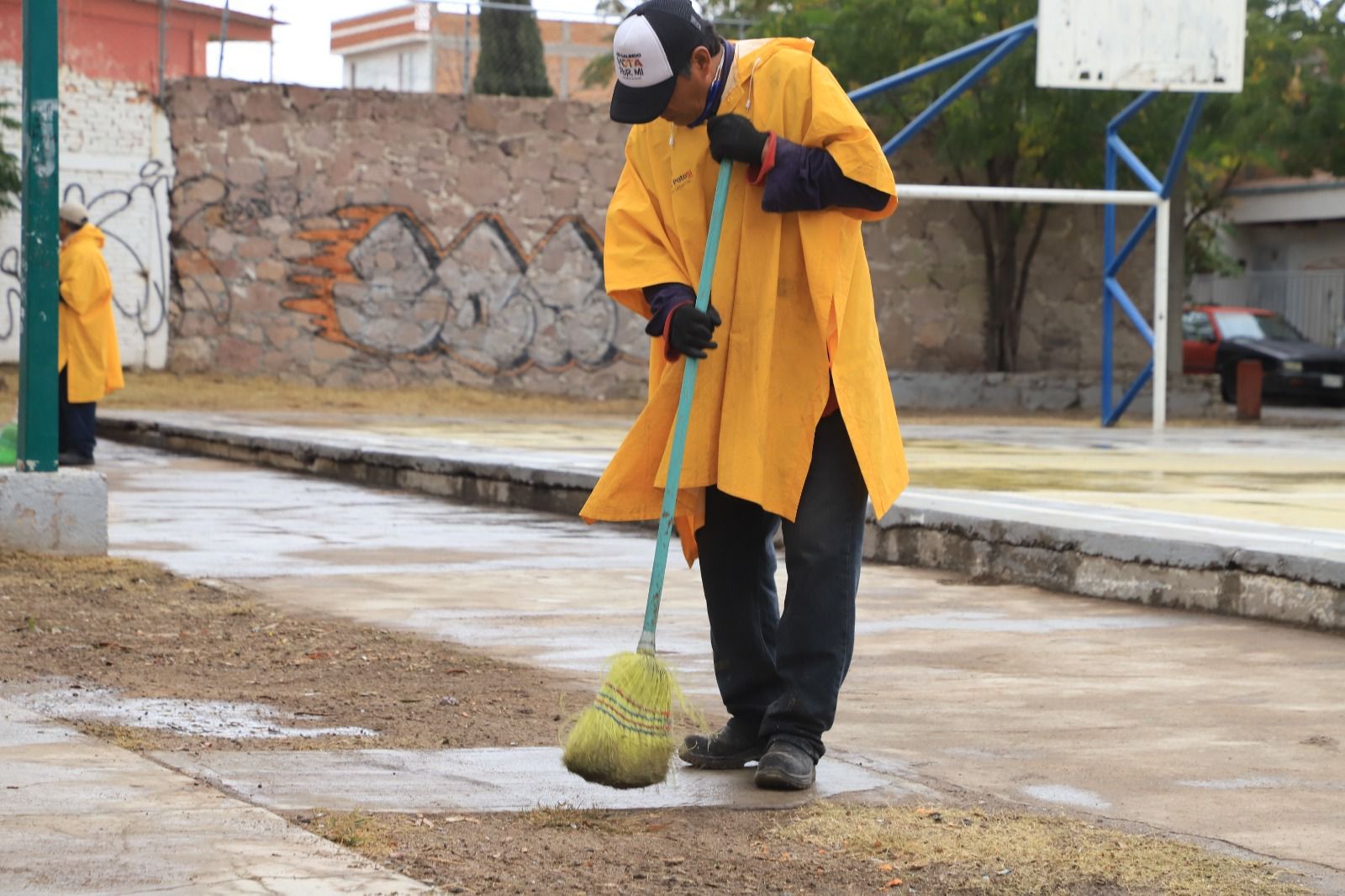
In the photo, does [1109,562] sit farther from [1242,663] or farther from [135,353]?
[135,353]

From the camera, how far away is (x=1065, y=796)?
12.6 ft

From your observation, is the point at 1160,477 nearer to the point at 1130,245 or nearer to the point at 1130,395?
the point at 1130,395

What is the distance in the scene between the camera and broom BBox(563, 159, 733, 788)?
3711mm

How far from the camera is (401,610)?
21.1ft

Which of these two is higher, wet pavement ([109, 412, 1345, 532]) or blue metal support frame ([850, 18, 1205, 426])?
blue metal support frame ([850, 18, 1205, 426])

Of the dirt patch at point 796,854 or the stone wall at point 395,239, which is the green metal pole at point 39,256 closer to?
the dirt patch at point 796,854

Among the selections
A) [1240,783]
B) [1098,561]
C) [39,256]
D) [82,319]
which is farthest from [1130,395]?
[1240,783]

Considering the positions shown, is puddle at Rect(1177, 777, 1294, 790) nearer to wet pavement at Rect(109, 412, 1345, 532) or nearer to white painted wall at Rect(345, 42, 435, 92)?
wet pavement at Rect(109, 412, 1345, 532)

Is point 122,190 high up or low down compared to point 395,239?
up

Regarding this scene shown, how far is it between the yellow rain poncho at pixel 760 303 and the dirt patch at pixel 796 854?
2.44 feet

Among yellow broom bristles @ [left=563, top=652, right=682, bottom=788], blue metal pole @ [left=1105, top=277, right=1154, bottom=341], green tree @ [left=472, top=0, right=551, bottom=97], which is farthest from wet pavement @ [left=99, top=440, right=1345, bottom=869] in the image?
green tree @ [left=472, top=0, right=551, bottom=97]

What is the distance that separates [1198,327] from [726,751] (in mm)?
26704

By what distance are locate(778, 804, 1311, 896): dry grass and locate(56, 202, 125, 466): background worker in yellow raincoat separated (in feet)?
33.1

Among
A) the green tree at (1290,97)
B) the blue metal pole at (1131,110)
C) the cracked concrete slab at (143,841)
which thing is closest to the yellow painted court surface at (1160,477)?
the blue metal pole at (1131,110)
